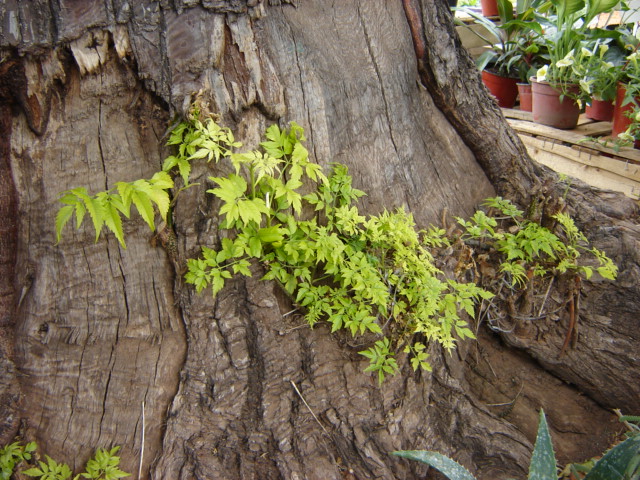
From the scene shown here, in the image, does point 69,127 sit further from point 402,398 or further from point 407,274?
point 402,398

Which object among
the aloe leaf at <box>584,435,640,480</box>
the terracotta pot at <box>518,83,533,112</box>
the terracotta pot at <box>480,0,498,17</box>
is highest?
the terracotta pot at <box>480,0,498,17</box>

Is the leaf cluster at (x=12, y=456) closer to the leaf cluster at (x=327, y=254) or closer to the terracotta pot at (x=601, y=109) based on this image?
the leaf cluster at (x=327, y=254)

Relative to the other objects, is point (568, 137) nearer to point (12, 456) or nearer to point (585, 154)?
Result: point (585, 154)

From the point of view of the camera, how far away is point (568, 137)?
474cm

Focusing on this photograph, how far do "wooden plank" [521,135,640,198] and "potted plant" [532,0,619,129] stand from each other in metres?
0.25

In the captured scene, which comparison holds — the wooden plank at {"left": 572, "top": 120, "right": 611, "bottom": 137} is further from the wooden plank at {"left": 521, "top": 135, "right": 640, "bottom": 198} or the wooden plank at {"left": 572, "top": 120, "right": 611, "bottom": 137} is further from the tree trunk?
the tree trunk

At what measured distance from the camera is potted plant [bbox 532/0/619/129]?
4238mm

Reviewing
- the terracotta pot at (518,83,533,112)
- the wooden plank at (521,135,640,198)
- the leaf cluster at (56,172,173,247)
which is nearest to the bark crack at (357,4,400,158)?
the leaf cluster at (56,172,173,247)

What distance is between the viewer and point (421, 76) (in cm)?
249

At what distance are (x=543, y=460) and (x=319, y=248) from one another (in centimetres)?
116

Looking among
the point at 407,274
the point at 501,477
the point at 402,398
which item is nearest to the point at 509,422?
the point at 501,477

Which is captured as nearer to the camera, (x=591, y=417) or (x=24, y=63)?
(x=24, y=63)

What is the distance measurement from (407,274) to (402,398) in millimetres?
573

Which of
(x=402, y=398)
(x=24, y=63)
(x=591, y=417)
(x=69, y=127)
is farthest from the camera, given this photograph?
(x=591, y=417)
